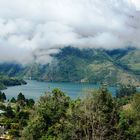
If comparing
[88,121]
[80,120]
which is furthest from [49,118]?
[88,121]

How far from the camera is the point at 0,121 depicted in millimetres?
75750

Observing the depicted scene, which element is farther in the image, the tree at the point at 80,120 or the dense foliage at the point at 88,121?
the dense foliage at the point at 88,121

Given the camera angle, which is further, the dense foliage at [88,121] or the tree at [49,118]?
the tree at [49,118]

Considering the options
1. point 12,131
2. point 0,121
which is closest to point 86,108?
point 12,131

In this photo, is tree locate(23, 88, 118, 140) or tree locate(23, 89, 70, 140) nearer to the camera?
tree locate(23, 88, 118, 140)

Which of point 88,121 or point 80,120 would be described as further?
point 80,120

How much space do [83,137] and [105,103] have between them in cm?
518

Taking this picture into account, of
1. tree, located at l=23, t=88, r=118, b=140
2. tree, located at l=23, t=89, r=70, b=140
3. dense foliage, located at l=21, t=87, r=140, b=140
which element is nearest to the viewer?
tree, located at l=23, t=88, r=118, b=140

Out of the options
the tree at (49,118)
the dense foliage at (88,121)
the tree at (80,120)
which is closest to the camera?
the tree at (80,120)

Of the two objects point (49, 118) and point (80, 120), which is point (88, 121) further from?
point (49, 118)

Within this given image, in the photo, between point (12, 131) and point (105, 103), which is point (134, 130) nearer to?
point (105, 103)

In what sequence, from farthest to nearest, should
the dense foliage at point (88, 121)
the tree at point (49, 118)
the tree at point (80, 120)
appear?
the tree at point (49, 118), the dense foliage at point (88, 121), the tree at point (80, 120)

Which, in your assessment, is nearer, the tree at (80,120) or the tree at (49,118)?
the tree at (80,120)

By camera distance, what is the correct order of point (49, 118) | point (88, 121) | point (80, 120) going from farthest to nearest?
1. point (49, 118)
2. point (80, 120)
3. point (88, 121)
